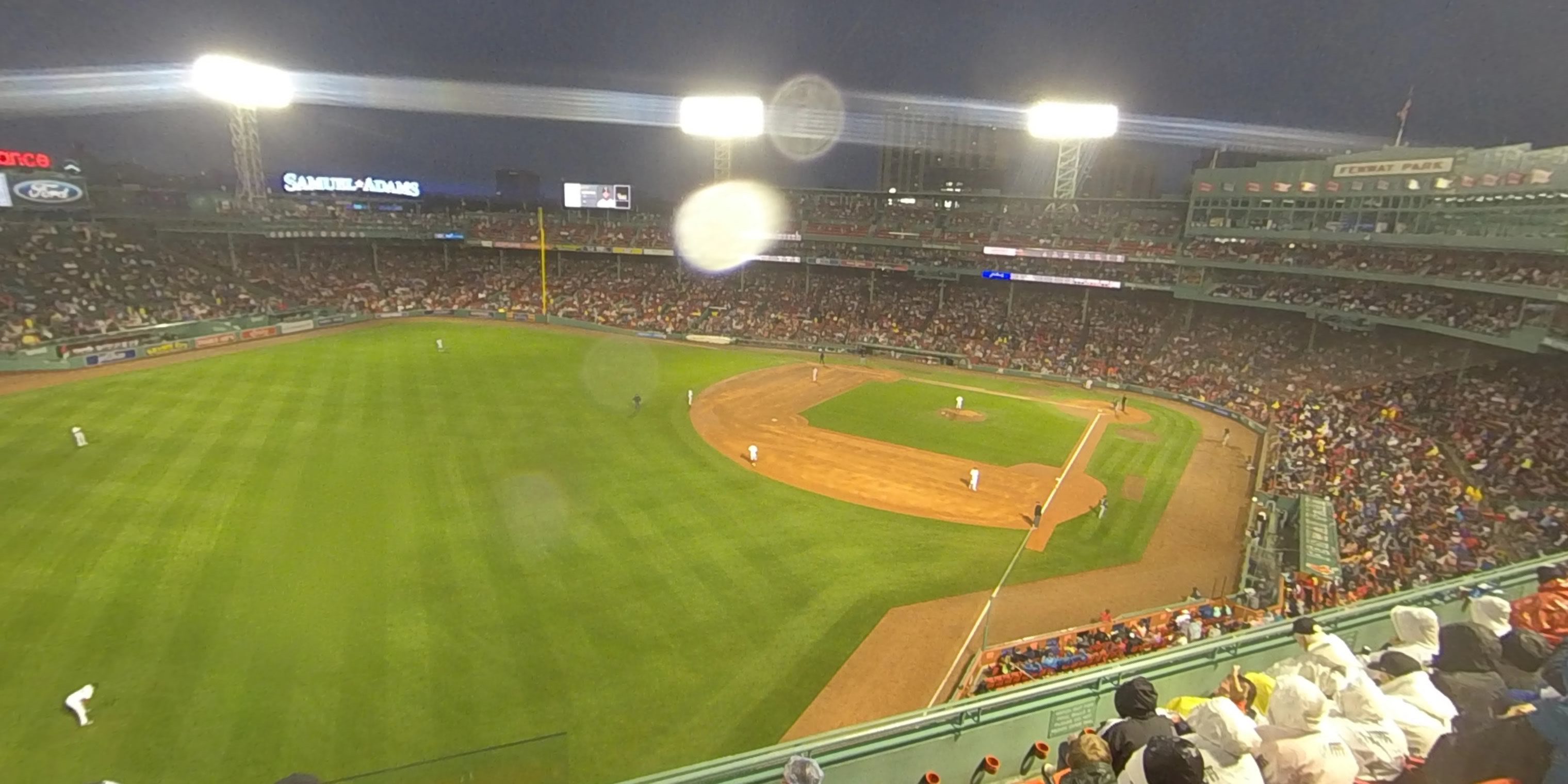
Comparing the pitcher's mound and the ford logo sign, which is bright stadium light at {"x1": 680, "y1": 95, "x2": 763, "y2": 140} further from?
the ford logo sign

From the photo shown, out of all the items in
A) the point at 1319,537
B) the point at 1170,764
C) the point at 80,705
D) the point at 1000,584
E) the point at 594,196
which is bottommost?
the point at 1000,584

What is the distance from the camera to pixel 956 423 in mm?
31922

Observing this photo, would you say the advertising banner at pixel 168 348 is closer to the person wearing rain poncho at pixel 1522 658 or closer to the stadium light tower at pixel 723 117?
the stadium light tower at pixel 723 117

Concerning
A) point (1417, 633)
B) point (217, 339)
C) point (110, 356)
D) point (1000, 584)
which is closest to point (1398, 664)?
point (1417, 633)

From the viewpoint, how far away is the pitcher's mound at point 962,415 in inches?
1283

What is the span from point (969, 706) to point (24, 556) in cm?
2150

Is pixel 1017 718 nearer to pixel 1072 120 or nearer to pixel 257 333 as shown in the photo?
pixel 1072 120

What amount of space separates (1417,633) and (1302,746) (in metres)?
2.28

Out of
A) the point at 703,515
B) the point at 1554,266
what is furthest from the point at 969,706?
the point at 1554,266

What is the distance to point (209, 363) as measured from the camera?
3578cm

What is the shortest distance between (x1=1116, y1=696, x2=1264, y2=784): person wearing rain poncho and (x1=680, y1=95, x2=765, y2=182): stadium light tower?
54.9 m

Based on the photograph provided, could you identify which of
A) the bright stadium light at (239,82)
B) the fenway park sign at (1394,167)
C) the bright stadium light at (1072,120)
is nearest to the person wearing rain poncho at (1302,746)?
the fenway park sign at (1394,167)

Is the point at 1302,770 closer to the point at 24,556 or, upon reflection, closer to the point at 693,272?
the point at 24,556

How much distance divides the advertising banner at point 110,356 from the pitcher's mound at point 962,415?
41.6m
